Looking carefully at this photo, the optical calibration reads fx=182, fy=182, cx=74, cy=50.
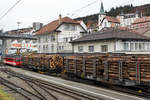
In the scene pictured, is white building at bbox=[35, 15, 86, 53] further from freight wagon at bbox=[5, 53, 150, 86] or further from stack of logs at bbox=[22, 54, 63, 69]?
freight wagon at bbox=[5, 53, 150, 86]

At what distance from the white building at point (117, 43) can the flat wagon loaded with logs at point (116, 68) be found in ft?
38.9

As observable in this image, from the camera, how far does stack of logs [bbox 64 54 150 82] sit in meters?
9.27

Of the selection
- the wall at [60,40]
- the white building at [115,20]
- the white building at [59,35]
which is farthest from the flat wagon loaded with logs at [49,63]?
the white building at [115,20]

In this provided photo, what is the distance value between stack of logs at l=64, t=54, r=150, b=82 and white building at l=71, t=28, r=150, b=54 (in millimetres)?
11939

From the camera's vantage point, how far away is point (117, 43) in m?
25.0

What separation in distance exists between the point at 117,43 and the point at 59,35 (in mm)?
24306

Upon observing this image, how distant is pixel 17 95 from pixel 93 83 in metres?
5.54

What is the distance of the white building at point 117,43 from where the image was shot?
25031 mm

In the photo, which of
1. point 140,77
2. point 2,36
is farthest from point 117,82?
point 2,36

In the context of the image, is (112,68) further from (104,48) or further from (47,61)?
(104,48)

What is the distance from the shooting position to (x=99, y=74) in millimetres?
12078

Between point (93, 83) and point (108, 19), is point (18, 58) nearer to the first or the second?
point (93, 83)

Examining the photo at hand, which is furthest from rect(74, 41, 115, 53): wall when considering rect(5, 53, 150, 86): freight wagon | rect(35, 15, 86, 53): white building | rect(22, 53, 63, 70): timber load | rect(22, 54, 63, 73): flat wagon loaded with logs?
rect(35, 15, 86, 53): white building

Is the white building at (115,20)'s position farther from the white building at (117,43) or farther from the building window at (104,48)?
the building window at (104,48)
